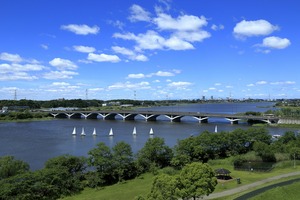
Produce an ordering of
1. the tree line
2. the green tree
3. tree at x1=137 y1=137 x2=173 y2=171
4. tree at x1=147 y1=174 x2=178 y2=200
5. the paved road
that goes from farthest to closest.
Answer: the green tree
tree at x1=137 y1=137 x2=173 y2=171
the paved road
the tree line
tree at x1=147 y1=174 x2=178 y2=200

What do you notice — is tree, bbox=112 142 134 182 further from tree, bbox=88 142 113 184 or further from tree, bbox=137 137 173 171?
tree, bbox=137 137 173 171

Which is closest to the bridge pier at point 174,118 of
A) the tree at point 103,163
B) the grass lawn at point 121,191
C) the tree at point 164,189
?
the grass lawn at point 121,191

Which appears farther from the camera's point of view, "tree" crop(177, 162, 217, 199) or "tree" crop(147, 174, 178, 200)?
"tree" crop(177, 162, 217, 199)

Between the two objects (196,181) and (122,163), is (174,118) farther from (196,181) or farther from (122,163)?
(196,181)

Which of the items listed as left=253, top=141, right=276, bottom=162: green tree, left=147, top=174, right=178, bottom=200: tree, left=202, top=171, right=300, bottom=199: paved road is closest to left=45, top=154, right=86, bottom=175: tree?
left=202, top=171, right=300, bottom=199: paved road

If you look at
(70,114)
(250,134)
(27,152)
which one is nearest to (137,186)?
(250,134)

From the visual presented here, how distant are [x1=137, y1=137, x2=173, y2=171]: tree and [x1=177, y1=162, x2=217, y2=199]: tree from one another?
1641 centimetres

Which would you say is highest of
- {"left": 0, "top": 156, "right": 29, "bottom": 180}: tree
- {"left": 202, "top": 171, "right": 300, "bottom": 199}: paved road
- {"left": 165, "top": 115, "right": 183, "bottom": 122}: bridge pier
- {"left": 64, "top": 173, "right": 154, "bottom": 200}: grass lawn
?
{"left": 165, "top": 115, "right": 183, "bottom": 122}: bridge pier

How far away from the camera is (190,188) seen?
2180 cm

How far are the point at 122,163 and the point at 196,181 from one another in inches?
615

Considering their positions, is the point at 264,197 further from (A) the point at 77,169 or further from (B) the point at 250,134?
(B) the point at 250,134

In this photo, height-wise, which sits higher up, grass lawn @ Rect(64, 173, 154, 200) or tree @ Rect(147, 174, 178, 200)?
tree @ Rect(147, 174, 178, 200)

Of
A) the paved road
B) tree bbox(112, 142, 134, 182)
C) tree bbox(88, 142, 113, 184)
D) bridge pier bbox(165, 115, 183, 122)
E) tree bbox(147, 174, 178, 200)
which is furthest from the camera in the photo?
bridge pier bbox(165, 115, 183, 122)

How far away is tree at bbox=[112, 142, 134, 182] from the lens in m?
35.9
